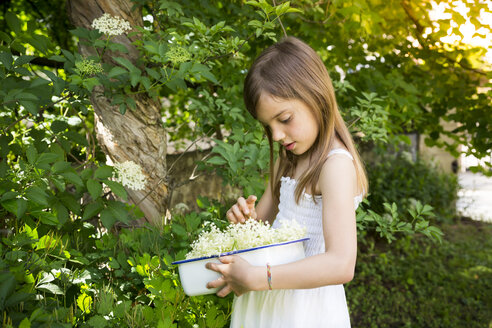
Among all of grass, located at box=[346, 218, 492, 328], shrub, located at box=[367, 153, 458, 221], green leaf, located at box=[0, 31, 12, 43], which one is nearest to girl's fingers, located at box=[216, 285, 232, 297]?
green leaf, located at box=[0, 31, 12, 43]

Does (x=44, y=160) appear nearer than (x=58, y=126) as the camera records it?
Yes

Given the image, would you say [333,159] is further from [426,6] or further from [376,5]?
[426,6]

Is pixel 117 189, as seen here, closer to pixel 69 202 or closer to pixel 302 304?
pixel 69 202

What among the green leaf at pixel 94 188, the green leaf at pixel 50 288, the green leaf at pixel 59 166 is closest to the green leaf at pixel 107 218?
the green leaf at pixel 94 188

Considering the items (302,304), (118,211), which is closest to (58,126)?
(118,211)

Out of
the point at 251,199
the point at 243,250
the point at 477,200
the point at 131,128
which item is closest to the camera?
the point at 243,250

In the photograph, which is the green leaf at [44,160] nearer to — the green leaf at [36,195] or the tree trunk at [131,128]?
the green leaf at [36,195]

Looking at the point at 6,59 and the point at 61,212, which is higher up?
the point at 6,59

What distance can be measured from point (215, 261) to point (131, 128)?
4.60ft

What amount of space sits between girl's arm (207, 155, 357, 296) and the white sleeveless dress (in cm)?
18

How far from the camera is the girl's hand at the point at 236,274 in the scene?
1246 millimetres

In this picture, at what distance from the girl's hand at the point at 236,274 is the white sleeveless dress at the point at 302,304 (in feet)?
0.73

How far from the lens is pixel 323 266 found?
1.25 m

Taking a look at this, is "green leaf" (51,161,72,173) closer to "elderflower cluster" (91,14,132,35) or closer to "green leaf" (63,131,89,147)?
"green leaf" (63,131,89,147)
